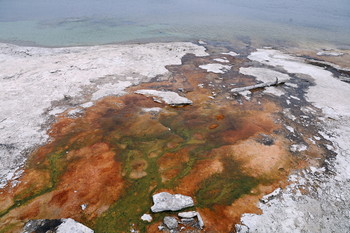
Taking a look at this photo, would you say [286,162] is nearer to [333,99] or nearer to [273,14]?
[333,99]

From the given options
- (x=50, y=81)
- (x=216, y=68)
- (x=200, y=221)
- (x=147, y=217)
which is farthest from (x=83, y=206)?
(x=216, y=68)

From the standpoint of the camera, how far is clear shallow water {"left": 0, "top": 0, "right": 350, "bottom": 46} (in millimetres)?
23531

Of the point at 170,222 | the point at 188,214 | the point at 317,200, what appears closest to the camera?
the point at 170,222

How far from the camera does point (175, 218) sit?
16.7 feet

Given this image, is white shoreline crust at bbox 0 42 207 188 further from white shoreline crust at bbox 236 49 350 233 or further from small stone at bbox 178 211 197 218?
white shoreline crust at bbox 236 49 350 233

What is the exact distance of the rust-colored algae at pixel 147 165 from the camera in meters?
5.29

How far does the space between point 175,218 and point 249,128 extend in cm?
457

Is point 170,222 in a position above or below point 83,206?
above

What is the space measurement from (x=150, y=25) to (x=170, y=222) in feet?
91.2

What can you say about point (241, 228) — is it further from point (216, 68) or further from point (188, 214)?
point (216, 68)

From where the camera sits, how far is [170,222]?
4.98m

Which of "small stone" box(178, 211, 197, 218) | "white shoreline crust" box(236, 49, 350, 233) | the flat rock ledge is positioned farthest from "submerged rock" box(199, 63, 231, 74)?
"small stone" box(178, 211, 197, 218)

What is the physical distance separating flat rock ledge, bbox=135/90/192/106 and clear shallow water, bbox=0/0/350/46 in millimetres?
13819

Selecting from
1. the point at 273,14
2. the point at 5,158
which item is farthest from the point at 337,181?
the point at 273,14
